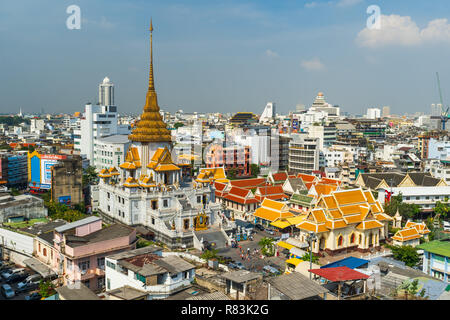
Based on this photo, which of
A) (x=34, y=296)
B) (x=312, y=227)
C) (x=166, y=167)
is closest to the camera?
(x=34, y=296)

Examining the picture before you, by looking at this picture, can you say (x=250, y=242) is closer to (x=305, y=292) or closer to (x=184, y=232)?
(x=184, y=232)

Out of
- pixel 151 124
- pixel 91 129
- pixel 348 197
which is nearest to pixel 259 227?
pixel 348 197

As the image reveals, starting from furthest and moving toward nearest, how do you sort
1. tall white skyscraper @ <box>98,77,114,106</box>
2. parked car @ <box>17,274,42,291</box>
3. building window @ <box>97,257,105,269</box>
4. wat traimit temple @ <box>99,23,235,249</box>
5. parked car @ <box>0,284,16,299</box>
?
tall white skyscraper @ <box>98,77,114,106</box> → wat traimit temple @ <box>99,23,235,249</box> → parked car @ <box>17,274,42,291</box> → building window @ <box>97,257,105,269</box> → parked car @ <box>0,284,16,299</box>

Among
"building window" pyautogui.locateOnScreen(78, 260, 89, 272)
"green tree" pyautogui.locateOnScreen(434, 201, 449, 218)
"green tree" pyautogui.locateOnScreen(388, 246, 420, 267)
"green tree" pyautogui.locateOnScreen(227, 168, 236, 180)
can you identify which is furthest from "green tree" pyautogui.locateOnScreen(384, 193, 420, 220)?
"green tree" pyautogui.locateOnScreen(227, 168, 236, 180)

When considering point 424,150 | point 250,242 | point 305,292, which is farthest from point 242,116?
point 305,292

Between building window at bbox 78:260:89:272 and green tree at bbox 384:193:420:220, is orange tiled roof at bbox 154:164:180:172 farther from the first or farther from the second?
green tree at bbox 384:193:420:220

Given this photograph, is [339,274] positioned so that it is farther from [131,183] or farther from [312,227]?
[131,183]

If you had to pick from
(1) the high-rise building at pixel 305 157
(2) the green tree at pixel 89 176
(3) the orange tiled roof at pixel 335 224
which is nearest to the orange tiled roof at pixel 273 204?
(3) the orange tiled roof at pixel 335 224
